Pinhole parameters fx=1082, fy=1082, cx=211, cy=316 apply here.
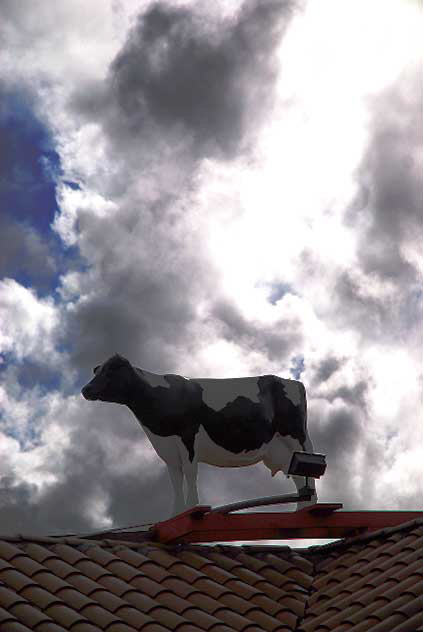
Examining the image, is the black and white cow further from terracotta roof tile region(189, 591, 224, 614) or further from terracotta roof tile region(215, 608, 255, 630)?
terracotta roof tile region(215, 608, 255, 630)

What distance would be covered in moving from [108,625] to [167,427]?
284cm

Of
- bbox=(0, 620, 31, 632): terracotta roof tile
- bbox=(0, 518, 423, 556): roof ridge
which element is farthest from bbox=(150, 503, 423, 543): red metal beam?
bbox=(0, 620, 31, 632): terracotta roof tile

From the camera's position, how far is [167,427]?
372 inches

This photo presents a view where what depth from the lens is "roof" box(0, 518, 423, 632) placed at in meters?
6.78

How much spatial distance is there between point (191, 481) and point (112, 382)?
1.10 m

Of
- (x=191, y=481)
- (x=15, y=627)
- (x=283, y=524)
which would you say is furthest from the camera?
(x=191, y=481)

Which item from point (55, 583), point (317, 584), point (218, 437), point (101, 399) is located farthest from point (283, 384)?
point (55, 583)

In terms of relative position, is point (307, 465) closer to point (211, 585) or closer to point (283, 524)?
point (283, 524)

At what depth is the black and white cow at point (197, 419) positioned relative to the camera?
9438 mm

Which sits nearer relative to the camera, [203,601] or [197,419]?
[203,601]

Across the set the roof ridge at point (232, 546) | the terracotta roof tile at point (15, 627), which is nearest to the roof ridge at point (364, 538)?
the roof ridge at point (232, 546)

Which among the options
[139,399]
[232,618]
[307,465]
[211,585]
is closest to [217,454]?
[139,399]

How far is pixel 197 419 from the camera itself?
9.56 metres

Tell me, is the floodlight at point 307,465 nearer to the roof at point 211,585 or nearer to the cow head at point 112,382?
the roof at point 211,585
